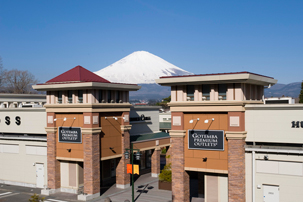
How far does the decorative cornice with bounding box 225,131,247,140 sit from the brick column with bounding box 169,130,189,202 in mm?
3850

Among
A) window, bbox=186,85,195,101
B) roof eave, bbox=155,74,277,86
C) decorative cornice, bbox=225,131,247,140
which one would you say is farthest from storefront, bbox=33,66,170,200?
decorative cornice, bbox=225,131,247,140

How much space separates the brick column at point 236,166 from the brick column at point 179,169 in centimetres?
403

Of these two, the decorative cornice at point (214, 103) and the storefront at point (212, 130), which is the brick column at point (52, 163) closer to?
the storefront at point (212, 130)

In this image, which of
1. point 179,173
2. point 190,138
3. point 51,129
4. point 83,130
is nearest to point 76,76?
point 83,130

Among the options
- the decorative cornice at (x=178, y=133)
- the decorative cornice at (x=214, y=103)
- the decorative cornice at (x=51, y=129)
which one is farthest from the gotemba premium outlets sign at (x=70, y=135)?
the decorative cornice at (x=214, y=103)

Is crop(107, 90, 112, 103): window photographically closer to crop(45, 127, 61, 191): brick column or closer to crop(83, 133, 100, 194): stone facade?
crop(83, 133, 100, 194): stone facade

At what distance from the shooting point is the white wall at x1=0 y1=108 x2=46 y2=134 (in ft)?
125

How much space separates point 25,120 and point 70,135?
26.7ft

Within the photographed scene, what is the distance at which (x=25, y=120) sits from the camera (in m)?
39.4

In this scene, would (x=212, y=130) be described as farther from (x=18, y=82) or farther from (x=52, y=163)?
(x=18, y=82)

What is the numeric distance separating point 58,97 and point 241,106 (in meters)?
20.3

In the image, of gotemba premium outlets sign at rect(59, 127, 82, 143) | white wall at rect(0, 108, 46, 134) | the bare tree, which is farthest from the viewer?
the bare tree

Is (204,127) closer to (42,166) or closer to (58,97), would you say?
(58,97)

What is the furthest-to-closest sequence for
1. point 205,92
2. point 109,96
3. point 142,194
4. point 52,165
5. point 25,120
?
point 25,120 → point 109,96 → point 52,165 → point 142,194 → point 205,92
